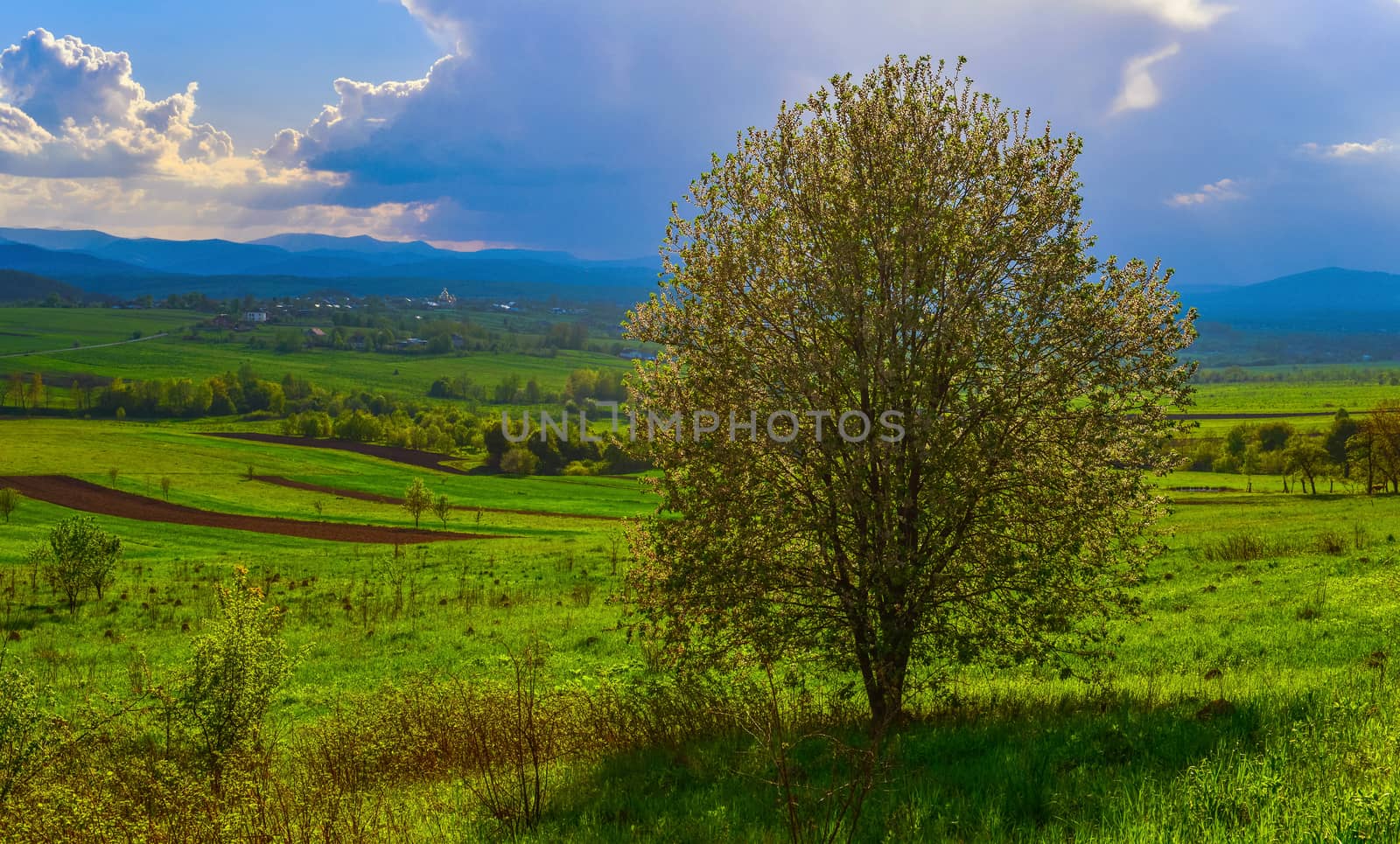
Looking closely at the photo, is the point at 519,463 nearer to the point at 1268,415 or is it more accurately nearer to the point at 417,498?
the point at 417,498

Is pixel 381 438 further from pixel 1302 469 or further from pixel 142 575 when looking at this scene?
pixel 1302 469

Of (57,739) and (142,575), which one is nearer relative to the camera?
(57,739)

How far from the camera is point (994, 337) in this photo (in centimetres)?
1020

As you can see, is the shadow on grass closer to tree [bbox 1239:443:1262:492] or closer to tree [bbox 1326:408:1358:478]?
tree [bbox 1326:408:1358:478]

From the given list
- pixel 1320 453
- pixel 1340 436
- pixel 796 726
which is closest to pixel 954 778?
pixel 796 726

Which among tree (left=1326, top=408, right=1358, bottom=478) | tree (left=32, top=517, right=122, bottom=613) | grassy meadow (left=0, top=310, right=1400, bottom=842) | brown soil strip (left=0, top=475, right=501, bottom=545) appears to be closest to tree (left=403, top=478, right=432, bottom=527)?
brown soil strip (left=0, top=475, right=501, bottom=545)

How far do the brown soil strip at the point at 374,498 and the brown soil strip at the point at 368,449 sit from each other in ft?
77.7

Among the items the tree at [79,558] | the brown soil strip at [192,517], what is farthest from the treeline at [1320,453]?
the brown soil strip at [192,517]

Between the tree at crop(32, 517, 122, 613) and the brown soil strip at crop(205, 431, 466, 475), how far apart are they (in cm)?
8201

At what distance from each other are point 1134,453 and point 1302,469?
86.0 m

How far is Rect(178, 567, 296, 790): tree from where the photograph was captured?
11617 millimetres

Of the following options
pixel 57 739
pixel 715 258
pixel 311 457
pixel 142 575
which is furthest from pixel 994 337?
pixel 311 457

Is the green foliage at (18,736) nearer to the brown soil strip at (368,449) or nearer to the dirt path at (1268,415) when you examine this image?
the brown soil strip at (368,449)

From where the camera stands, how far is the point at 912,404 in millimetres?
10281
